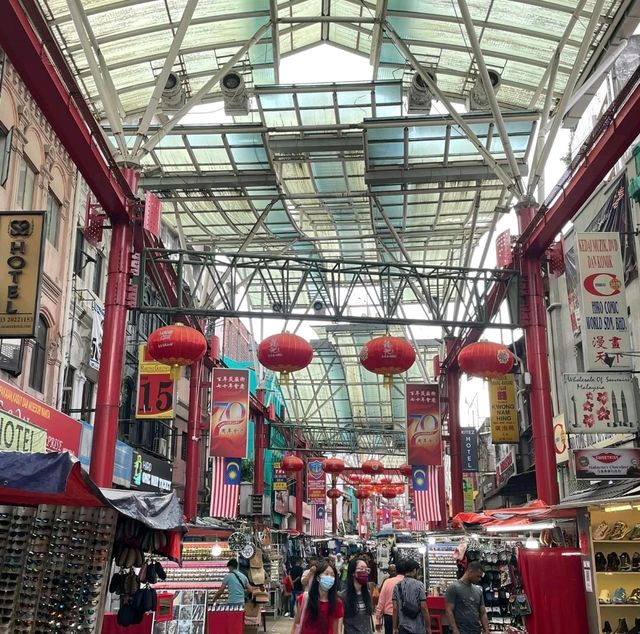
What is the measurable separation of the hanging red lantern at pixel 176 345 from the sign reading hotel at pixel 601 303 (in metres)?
6.15

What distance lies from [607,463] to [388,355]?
4.41 m

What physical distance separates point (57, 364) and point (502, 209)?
11748 millimetres

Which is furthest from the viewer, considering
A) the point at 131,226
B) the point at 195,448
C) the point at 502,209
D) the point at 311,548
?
the point at 311,548

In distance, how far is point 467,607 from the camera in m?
8.48

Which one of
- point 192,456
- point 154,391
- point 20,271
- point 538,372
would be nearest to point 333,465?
point 192,456

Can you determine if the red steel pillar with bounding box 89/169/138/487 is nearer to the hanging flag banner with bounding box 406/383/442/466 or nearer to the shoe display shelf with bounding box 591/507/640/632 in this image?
the shoe display shelf with bounding box 591/507/640/632

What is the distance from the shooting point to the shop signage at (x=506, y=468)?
1069 inches

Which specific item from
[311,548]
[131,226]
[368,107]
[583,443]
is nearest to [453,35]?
[368,107]

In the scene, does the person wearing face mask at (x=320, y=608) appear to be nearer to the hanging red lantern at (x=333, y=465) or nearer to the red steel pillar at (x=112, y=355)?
the red steel pillar at (x=112, y=355)

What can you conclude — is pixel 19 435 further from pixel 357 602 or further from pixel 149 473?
pixel 149 473

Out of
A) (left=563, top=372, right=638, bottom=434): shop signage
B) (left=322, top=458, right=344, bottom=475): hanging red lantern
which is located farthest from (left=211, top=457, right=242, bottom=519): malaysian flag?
(left=563, top=372, right=638, bottom=434): shop signage

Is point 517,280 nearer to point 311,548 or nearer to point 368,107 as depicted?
point 368,107

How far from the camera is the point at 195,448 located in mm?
22422

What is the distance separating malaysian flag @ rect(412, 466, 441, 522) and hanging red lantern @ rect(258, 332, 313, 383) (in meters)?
12.3
